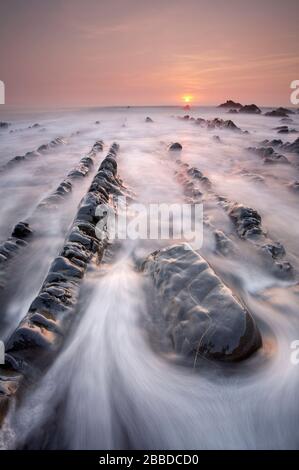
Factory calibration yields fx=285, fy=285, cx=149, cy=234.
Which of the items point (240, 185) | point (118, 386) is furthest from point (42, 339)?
point (240, 185)

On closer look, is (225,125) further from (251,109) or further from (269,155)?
(251,109)

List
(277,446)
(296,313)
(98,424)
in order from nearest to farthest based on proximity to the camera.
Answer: (277,446) < (98,424) < (296,313)

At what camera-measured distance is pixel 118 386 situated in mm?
2059

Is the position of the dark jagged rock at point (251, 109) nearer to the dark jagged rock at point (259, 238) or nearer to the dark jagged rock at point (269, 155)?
the dark jagged rock at point (269, 155)

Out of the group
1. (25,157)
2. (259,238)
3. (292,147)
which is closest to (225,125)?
(292,147)

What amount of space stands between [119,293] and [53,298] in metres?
0.63

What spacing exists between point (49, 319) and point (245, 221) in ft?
9.38

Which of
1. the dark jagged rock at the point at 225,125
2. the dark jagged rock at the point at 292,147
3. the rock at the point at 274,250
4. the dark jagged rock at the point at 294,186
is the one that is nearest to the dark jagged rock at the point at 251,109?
the dark jagged rock at the point at 225,125

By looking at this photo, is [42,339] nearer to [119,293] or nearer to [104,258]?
[119,293]

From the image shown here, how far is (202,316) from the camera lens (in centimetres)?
219

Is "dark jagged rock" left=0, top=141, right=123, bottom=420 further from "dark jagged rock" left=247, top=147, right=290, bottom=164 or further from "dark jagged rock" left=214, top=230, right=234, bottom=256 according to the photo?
"dark jagged rock" left=247, top=147, right=290, bottom=164

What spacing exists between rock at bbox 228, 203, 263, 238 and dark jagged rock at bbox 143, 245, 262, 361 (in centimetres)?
139

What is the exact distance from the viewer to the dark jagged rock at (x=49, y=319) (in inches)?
78.9
